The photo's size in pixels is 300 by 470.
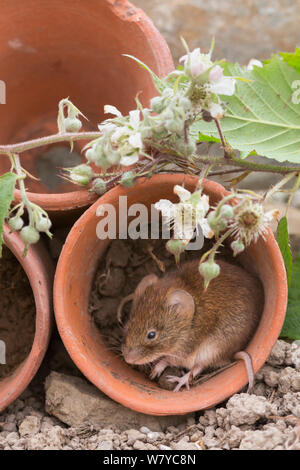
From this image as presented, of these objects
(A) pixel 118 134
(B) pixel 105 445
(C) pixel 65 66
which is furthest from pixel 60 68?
(B) pixel 105 445

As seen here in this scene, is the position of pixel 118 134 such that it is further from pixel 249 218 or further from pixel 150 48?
pixel 150 48

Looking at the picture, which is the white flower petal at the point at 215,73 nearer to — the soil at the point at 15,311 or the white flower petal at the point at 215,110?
the white flower petal at the point at 215,110

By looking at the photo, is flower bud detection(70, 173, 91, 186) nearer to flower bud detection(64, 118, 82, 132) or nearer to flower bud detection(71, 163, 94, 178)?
flower bud detection(71, 163, 94, 178)

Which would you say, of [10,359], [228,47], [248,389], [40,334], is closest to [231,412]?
[248,389]

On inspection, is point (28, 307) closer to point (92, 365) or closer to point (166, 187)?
point (92, 365)

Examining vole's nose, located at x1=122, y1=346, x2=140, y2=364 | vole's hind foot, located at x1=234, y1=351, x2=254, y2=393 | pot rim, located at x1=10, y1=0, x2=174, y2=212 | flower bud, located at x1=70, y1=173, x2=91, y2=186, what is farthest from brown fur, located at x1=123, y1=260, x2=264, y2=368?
flower bud, located at x1=70, y1=173, x2=91, y2=186

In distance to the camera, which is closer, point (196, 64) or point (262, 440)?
point (196, 64)
